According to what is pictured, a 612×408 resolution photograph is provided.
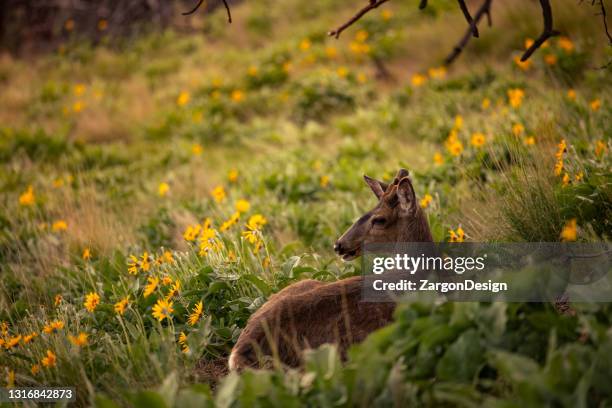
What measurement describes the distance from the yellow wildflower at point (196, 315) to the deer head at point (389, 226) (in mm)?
877

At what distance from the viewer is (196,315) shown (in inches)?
139

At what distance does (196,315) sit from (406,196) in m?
1.41

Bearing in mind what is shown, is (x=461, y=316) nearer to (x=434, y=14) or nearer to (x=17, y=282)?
(x=17, y=282)

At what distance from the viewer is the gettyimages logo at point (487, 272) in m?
2.56

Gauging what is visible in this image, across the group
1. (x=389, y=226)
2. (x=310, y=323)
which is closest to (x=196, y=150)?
(x=389, y=226)

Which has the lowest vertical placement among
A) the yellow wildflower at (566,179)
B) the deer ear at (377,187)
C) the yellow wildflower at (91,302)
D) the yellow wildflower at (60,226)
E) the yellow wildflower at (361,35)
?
the yellow wildflower at (60,226)

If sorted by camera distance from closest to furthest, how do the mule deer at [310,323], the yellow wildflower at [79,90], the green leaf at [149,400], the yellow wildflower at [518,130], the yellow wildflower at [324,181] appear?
the green leaf at [149,400], the mule deer at [310,323], the yellow wildflower at [518,130], the yellow wildflower at [324,181], the yellow wildflower at [79,90]

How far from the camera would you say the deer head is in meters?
3.57

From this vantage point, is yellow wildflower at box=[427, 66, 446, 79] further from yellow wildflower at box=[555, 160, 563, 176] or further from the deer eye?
the deer eye

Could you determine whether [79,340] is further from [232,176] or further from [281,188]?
[232,176]

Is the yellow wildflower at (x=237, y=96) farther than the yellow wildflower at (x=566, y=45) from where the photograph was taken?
Yes

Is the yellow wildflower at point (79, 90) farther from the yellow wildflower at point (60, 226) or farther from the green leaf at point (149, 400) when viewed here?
the green leaf at point (149, 400)

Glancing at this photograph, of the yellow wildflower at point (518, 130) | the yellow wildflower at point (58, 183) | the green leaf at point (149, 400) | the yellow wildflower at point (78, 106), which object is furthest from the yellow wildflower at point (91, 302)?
the yellow wildflower at point (78, 106)

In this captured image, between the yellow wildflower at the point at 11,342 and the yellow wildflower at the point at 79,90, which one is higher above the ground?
the yellow wildflower at the point at 79,90
